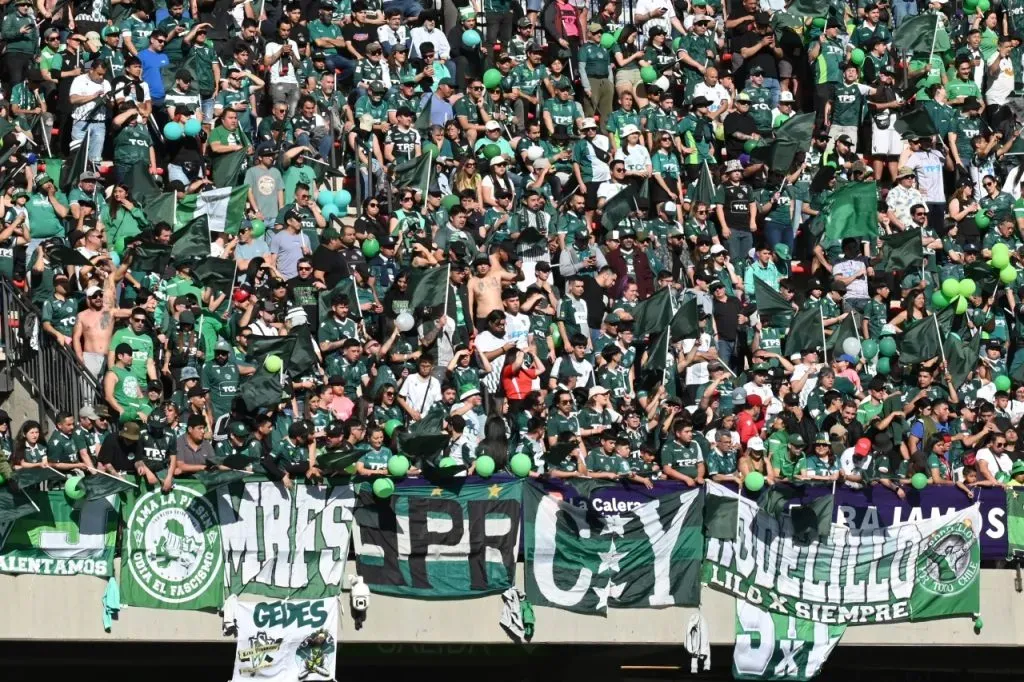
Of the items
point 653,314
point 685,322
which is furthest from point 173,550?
point 685,322

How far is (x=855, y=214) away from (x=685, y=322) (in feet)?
11.4

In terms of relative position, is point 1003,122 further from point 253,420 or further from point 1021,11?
point 253,420

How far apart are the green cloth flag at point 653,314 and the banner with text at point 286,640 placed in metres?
4.69

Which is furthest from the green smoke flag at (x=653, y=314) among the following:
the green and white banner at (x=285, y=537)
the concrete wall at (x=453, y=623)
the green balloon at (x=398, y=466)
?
the green and white banner at (x=285, y=537)

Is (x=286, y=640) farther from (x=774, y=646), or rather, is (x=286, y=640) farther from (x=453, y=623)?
(x=774, y=646)

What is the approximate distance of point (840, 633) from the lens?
21.8 meters

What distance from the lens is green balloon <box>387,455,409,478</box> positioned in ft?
68.9

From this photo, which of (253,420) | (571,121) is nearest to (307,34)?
(571,121)

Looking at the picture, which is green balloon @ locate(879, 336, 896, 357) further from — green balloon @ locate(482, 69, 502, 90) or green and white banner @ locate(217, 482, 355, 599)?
green and white banner @ locate(217, 482, 355, 599)

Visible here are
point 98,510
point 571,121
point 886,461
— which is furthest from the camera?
point 571,121

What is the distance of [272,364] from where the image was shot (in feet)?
72.4

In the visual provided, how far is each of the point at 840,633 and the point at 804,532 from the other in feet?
3.38

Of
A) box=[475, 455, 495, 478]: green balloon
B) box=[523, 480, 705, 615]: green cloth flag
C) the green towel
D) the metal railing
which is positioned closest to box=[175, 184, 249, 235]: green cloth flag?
the metal railing

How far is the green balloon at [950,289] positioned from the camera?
25.4m
